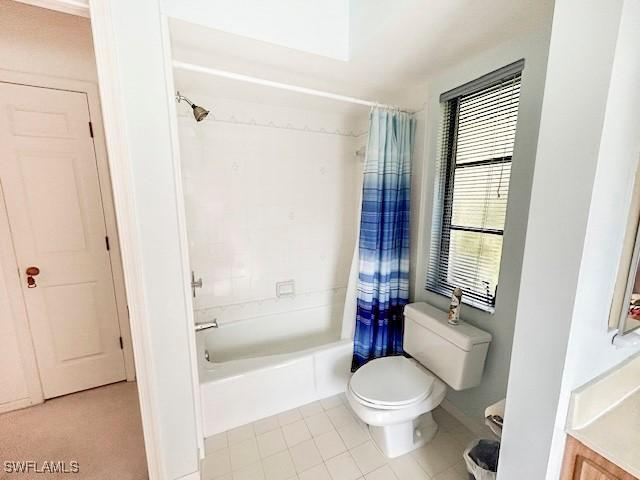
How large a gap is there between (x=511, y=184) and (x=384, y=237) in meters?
0.75

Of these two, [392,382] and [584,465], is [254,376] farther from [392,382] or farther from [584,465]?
[584,465]

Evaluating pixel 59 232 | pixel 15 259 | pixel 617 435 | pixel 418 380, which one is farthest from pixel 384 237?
pixel 15 259

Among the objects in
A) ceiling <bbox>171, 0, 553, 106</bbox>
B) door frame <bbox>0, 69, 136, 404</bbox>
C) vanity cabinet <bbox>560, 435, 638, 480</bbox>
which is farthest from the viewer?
door frame <bbox>0, 69, 136, 404</bbox>

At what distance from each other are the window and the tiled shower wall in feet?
2.98

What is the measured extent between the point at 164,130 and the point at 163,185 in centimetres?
21

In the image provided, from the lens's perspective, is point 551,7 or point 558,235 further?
point 551,7

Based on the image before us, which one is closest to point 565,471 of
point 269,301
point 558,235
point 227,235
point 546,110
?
point 558,235

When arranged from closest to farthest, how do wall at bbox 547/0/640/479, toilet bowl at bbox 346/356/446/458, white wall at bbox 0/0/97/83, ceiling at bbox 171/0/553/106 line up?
wall at bbox 547/0/640/479
ceiling at bbox 171/0/553/106
toilet bowl at bbox 346/356/446/458
white wall at bbox 0/0/97/83

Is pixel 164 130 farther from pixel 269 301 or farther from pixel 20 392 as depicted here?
pixel 20 392

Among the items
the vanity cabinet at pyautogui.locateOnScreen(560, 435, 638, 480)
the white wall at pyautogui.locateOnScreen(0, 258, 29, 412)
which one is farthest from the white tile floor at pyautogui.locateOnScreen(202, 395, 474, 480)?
the white wall at pyautogui.locateOnScreen(0, 258, 29, 412)

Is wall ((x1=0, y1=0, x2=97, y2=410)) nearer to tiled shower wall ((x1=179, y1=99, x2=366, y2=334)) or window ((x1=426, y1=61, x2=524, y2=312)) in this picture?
tiled shower wall ((x1=179, y1=99, x2=366, y2=334))

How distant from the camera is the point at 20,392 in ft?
5.93

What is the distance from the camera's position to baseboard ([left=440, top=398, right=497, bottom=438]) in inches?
63.1

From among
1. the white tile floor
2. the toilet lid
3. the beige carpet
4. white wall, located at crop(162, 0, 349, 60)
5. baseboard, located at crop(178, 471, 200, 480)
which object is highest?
white wall, located at crop(162, 0, 349, 60)
